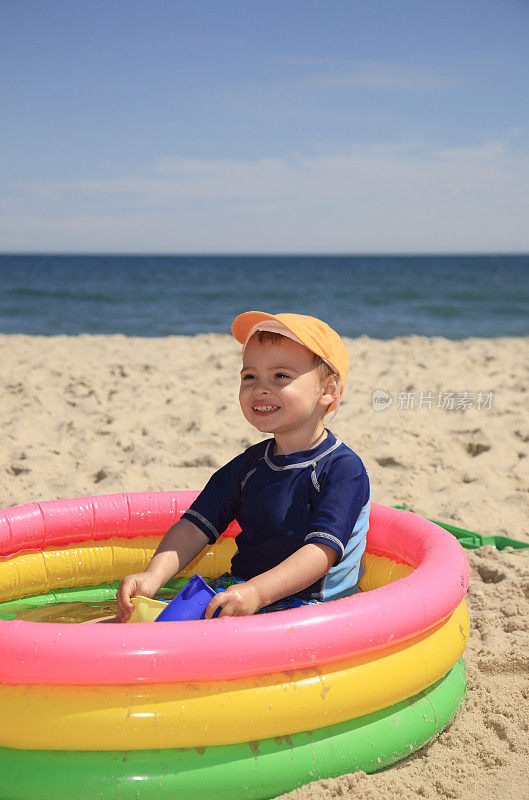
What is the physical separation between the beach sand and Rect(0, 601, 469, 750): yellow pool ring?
20 centimetres

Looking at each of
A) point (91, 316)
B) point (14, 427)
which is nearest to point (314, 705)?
point (14, 427)

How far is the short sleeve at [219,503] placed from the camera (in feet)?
8.07

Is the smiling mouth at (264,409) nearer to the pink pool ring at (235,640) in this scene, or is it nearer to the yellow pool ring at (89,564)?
the pink pool ring at (235,640)

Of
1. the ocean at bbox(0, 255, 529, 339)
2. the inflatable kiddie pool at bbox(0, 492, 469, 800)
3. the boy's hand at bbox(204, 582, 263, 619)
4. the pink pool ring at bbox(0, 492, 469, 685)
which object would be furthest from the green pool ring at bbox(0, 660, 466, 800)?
the ocean at bbox(0, 255, 529, 339)

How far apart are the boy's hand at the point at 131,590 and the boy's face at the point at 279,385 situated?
57cm

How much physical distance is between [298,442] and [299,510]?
0.73 ft

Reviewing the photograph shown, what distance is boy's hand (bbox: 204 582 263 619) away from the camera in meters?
1.95

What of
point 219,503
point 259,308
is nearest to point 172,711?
point 219,503

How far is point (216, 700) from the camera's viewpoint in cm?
170

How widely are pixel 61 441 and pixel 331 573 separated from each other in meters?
2.81

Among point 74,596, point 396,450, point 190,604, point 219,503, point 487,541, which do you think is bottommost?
point 74,596

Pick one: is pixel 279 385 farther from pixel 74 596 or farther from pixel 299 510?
pixel 74 596

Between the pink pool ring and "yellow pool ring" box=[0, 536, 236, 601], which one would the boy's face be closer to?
the pink pool ring

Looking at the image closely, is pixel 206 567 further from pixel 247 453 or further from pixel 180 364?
pixel 180 364
